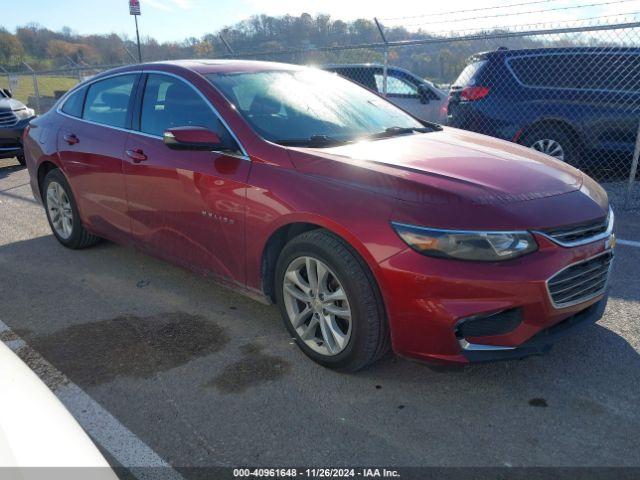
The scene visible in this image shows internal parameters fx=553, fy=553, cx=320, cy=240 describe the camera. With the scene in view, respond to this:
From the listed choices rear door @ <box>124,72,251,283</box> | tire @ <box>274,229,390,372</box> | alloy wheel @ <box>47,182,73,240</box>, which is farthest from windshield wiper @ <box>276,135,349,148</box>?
alloy wheel @ <box>47,182,73,240</box>

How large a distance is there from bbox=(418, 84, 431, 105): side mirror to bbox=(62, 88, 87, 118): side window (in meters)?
6.45

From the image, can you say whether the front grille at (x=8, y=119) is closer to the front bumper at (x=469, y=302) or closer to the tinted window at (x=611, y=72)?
the tinted window at (x=611, y=72)

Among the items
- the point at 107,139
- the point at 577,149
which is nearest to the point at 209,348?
the point at 107,139

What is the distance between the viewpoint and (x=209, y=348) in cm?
326

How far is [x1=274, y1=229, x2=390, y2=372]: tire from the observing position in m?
2.70

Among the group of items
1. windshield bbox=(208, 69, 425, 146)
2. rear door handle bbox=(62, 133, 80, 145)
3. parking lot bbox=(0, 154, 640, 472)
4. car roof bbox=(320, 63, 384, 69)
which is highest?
car roof bbox=(320, 63, 384, 69)

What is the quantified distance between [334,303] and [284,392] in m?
0.52

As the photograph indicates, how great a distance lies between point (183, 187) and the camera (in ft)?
11.6

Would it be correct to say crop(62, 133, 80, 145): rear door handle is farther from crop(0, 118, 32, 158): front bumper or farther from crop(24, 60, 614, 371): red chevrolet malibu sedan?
crop(0, 118, 32, 158): front bumper

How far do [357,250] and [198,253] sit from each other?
53.2 inches

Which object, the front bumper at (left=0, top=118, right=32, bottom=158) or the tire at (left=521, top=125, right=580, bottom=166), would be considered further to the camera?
the front bumper at (left=0, top=118, right=32, bottom=158)

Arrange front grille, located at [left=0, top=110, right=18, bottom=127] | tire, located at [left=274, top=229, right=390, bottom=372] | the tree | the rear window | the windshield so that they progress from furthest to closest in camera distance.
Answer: the tree, front grille, located at [left=0, top=110, right=18, bottom=127], the rear window, the windshield, tire, located at [left=274, top=229, right=390, bottom=372]

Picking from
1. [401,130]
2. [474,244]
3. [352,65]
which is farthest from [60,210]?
[352,65]

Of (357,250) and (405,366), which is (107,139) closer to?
(357,250)
